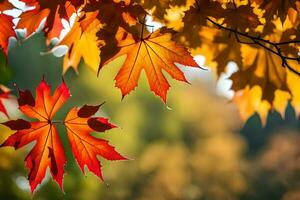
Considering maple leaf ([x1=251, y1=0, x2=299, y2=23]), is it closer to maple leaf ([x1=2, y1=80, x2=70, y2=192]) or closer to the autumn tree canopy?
the autumn tree canopy

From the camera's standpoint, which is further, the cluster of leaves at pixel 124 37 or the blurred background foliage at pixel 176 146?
the blurred background foliage at pixel 176 146

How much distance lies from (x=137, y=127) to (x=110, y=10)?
627cm

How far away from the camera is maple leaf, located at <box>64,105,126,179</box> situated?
1.07 meters

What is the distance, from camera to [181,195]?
244 inches

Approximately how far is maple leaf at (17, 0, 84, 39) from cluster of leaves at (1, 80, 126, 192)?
18 cm

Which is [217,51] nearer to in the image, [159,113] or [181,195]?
[181,195]

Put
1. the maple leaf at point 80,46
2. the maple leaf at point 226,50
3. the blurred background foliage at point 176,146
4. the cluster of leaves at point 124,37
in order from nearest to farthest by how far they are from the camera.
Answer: the cluster of leaves at point 124,37
the maple leaf at point 80,46
the maple leaf at point 226,50
the blurred background foliage at point 176,146

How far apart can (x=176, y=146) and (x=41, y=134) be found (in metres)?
5.92

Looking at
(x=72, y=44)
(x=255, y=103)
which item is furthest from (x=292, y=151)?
(x=72, y=44)

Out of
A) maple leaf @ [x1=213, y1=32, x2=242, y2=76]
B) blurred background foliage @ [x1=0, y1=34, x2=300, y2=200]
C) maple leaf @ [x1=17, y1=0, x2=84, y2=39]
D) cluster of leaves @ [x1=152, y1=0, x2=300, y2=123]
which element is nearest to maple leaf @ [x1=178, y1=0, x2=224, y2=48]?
cluster of leaves @ [x1=152, y1=0, x2=300, y2=123]

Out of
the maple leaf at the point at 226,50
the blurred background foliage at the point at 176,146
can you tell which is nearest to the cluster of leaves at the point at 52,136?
A: the maple leaf at the point at 226,50

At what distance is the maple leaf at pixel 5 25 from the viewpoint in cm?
109

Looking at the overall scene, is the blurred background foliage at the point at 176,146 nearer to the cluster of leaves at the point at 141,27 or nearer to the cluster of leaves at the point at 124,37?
the cluster of leaves at the point at 141,27

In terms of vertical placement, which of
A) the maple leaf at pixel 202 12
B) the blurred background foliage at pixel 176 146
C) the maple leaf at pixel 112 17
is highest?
the maple leaf at pixel 202 12
